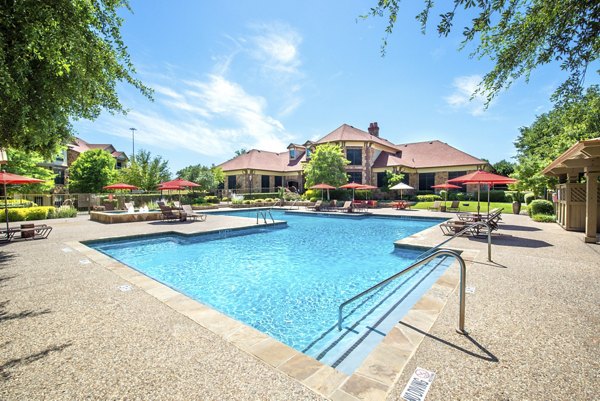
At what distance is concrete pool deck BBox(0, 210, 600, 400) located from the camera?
2465mm

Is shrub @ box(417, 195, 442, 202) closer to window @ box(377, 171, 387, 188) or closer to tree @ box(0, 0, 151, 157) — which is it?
window @ box(377, 171, 387, 188)

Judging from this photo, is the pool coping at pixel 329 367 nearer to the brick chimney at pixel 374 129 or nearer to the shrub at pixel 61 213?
the shrub at pixel 61 213

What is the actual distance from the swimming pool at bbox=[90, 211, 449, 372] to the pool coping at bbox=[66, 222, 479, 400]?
0.69 metres

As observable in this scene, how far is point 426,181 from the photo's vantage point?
33094mm

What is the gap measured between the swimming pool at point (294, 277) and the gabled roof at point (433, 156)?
23039 millimetres

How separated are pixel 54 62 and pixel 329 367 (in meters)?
6.10

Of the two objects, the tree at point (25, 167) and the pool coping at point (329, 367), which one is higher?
the tree at point (25, 167)

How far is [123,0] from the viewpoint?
5363 mm

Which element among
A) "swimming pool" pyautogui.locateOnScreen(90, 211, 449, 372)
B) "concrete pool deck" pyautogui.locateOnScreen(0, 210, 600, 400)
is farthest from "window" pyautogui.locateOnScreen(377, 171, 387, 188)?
"concrete pool deck" pyautogui.locateOnScreen(0, 210, 600, 400)

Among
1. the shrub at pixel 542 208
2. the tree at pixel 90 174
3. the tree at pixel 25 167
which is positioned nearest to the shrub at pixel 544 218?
the shrub at pixel 542 208

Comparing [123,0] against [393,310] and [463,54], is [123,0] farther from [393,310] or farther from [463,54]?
[393,310]

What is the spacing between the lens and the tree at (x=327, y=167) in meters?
30.2

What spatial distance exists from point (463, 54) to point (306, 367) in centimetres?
623

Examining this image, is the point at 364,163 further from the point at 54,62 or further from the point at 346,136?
the point at 54,62
